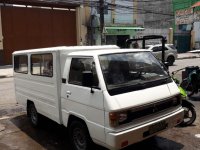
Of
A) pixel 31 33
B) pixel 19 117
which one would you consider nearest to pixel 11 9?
pixel 31 33

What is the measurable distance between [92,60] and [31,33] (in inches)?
879

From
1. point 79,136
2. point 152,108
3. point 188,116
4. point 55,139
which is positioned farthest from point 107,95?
point 188,116

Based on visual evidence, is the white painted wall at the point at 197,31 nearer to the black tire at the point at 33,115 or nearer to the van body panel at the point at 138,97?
the black tire at the point at 33,115

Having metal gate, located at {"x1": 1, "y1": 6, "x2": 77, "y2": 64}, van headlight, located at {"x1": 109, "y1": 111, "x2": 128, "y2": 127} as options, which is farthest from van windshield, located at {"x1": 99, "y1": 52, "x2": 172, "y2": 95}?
metal gate, located at {"x1": 1, "y1": 6, "x2": 77, "y2": 64}

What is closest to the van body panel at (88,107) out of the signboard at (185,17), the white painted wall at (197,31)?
the signboard at (185,17)

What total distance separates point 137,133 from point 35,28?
23365mm

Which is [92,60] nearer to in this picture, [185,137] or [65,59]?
[65,59]

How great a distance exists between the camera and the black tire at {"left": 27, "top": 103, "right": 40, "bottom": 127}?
6797 mm

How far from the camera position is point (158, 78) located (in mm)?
5129

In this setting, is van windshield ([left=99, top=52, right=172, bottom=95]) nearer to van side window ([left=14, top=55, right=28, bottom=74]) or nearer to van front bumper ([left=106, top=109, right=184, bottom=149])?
van front bumper ([left=106, top=109, right=184, bottom=149])

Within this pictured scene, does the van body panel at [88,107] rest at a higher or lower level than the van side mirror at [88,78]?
lower

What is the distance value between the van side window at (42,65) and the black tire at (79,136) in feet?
3.89

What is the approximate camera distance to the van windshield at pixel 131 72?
14.9 feet

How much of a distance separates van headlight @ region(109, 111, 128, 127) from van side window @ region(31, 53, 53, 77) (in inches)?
76.9
